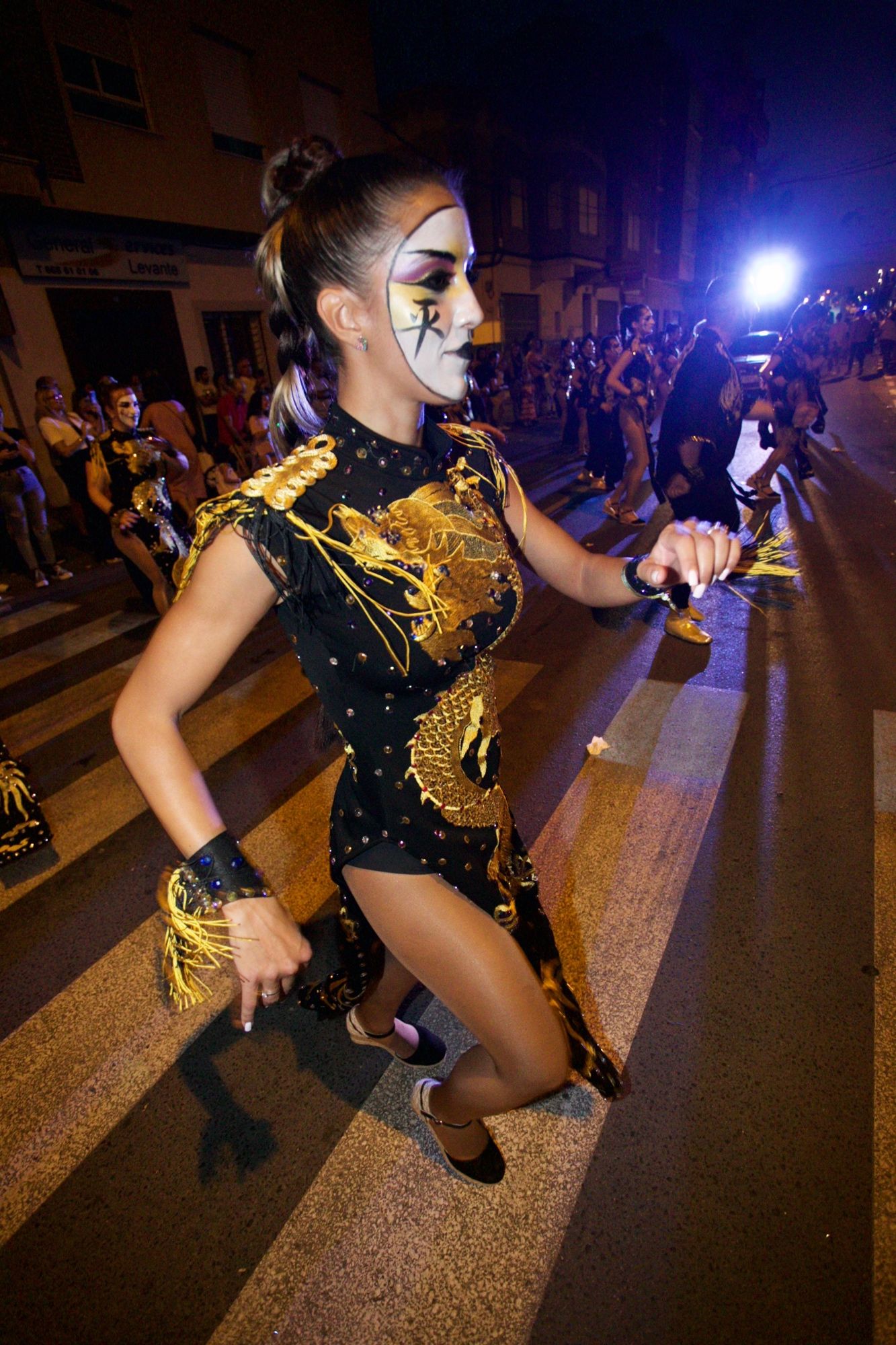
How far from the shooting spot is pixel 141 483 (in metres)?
6.29

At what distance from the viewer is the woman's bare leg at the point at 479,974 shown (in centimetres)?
157

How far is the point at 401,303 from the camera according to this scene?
5.19 feet

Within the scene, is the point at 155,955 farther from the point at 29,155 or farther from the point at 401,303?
the point at 29,155

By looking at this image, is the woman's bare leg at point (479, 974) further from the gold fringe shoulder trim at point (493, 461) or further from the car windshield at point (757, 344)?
the car windshield at point (757, 344)

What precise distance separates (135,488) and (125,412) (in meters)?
0.66

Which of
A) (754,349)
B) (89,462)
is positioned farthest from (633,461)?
(754,349)

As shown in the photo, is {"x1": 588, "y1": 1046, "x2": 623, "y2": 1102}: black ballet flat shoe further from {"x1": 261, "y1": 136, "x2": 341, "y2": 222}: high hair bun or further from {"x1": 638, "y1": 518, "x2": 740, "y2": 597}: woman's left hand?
{"x1": 261, "y1": 136, "x2": 341, "y2": 222}: high hair bun

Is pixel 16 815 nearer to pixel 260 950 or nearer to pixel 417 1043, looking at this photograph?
pixel 417 1043

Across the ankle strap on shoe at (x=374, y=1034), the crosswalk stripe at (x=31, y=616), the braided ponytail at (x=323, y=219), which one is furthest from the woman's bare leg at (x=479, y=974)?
the crosswalk stripe at (x=31, y=616)

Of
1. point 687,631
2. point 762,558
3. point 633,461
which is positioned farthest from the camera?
point 633,461

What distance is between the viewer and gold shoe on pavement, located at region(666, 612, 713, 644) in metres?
5.64

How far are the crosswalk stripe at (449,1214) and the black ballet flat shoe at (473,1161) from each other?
41mm

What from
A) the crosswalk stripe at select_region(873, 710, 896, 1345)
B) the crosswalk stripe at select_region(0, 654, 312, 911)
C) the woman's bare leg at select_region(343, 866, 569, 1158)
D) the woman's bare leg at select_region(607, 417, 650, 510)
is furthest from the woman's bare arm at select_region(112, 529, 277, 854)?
the woman's bare leg at select_region(607, 417, 650, 510)

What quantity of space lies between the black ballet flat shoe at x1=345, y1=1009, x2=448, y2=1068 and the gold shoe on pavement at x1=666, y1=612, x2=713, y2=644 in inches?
161
